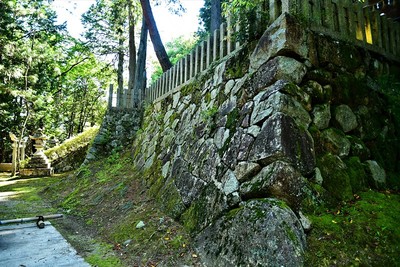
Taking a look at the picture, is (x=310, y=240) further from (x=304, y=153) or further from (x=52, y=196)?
(x=52, y=196)

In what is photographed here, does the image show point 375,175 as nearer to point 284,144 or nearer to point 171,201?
point 284,144

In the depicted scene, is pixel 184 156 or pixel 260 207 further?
pixel 184 156

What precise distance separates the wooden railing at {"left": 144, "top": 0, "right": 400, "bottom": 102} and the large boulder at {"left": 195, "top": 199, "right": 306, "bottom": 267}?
248cm

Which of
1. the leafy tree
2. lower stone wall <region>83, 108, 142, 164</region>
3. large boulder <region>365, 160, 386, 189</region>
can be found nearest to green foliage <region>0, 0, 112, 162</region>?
the leafy tree

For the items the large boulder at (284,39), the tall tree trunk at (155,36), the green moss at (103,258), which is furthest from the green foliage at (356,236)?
the tall tree trunk at (155,36)

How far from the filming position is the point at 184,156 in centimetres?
462

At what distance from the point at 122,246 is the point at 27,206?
14.8 ft

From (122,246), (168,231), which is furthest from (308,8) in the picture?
(122,246)

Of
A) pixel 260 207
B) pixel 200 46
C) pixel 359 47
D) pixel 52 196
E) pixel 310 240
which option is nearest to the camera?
pixel 310 240

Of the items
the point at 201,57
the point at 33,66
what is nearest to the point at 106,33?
the point at 33,66

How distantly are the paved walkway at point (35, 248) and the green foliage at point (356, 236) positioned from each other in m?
2.69

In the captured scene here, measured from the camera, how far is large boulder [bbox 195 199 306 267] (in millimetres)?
2148

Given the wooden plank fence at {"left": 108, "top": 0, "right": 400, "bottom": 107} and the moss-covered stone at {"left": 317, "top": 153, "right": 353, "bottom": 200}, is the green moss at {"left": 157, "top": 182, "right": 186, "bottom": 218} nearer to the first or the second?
the moss-covered stone at {"left": 317, "top": 153, "right": 353, "bottom": 200}

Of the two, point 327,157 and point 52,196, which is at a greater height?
point 327,157
